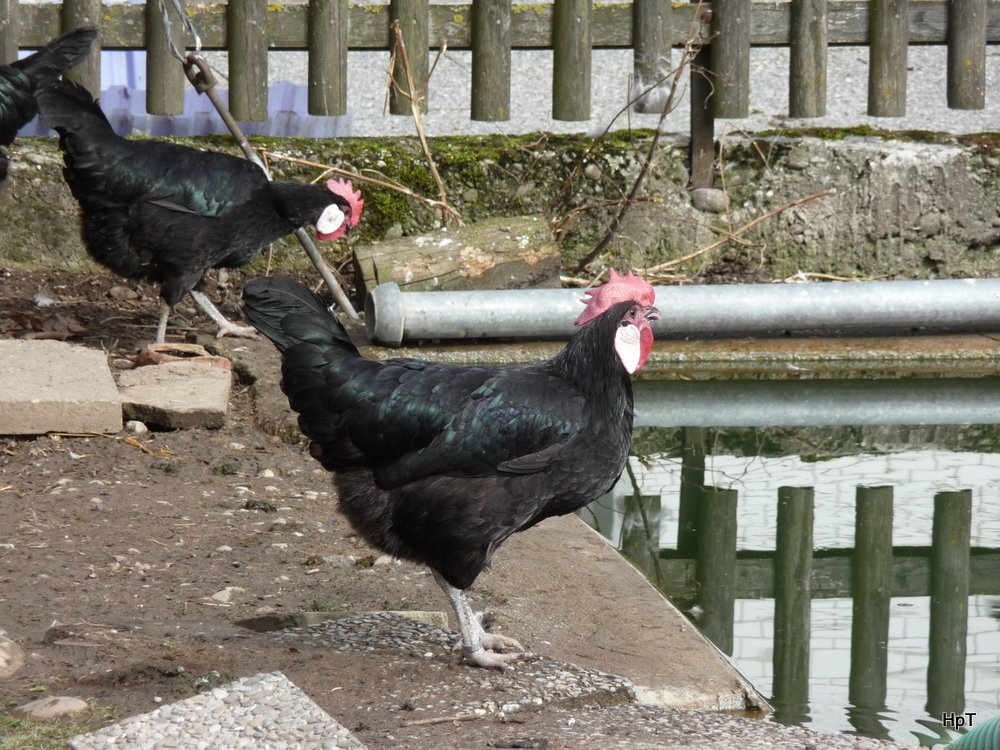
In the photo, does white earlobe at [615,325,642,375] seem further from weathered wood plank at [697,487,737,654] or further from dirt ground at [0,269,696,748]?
weathered wood plank at [697,487,737,654]

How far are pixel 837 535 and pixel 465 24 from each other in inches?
153

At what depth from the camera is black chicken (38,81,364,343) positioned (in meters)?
5.80

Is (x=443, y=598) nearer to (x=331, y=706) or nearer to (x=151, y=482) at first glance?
(x=331, y=706)

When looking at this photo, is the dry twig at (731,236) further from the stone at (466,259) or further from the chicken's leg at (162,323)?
the chicken's leg at (162,323)

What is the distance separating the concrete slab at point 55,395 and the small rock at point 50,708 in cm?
223

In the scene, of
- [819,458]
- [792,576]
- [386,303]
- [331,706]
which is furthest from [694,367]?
[331,706]

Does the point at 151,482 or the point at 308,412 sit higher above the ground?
the point at 308,412

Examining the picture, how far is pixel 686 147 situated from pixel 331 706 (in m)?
5.13

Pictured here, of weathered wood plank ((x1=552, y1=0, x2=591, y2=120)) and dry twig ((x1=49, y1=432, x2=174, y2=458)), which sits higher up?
weathered wood plank ((x1=552, y1=0, x2=591, y2=120))

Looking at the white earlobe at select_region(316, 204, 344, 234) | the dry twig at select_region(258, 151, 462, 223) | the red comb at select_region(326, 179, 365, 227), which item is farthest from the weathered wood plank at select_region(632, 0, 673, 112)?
the white earlobe at select_region(316, 204, 344, 234)

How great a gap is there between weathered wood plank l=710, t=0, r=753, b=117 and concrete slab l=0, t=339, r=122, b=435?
12.2 ft

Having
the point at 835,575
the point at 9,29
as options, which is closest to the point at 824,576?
the point at 835,575

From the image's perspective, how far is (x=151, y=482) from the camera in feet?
15.5

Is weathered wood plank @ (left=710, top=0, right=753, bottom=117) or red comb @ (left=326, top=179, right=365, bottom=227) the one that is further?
weathered wood plank @ (left=710, top=0, right=753, bottom=117)
